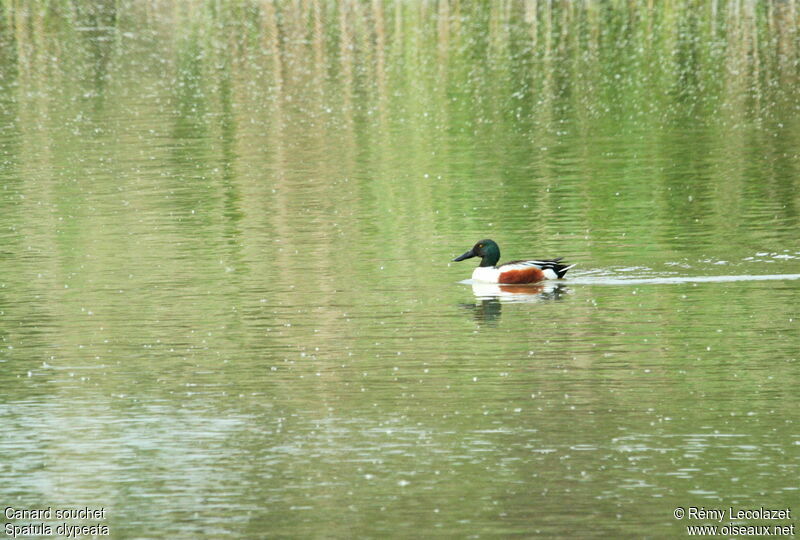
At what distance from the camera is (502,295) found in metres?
22.2

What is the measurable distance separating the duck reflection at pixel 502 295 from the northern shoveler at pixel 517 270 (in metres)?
0.09

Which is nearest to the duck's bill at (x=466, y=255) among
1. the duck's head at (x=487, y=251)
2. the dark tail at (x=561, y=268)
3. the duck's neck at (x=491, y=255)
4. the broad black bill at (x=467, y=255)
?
the broad black bill at (x=467, y=255)

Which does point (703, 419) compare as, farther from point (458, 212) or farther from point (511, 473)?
point (458, 212)

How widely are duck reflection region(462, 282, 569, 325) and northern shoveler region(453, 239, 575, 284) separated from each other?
9 centimetres

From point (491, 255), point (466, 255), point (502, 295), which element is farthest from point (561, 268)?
point (466, 255)

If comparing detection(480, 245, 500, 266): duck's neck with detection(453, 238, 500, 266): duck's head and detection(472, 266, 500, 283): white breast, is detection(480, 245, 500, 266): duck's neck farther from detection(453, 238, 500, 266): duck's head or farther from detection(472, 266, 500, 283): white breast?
detection(472, 266, 500, 283): white breast

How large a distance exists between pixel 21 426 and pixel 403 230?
13332mm

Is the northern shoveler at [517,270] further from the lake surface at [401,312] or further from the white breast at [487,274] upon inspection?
the lake surface at [401,312]

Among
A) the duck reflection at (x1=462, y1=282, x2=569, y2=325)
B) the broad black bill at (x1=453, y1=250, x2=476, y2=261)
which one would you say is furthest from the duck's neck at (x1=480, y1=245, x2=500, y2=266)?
the duck reflection at (x1=462, y1=282, x2=569, y2=325)

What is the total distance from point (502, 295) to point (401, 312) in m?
2.34

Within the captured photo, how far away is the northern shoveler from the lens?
73.7ft

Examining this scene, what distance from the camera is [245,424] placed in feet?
48.7

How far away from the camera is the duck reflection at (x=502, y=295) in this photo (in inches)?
813

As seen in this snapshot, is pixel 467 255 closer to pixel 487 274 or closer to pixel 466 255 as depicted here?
pixel 466 255
